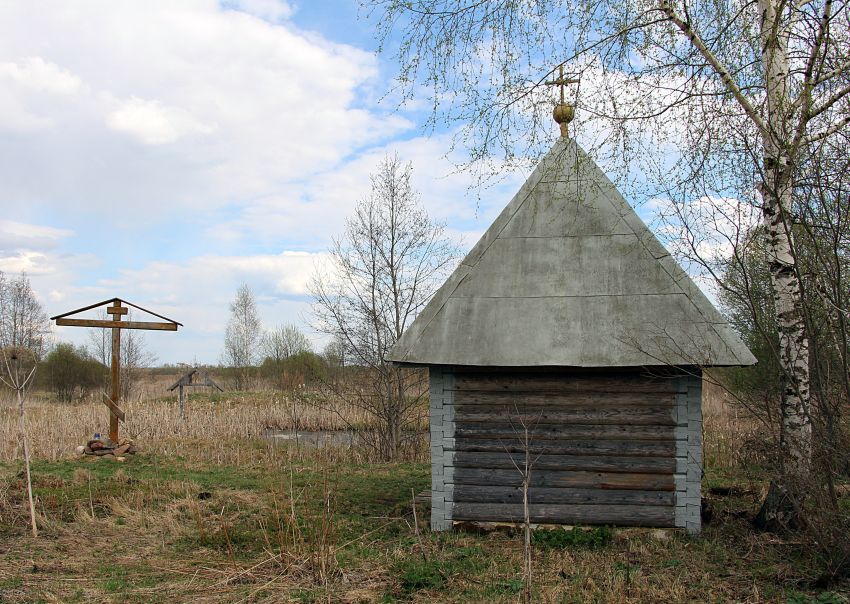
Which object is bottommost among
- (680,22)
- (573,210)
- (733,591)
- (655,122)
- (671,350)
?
(733,591)

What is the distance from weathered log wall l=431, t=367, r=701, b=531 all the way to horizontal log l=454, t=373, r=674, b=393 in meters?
0.01

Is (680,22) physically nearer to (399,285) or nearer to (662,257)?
(662,257)

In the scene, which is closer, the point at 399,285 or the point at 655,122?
the point at 655,122

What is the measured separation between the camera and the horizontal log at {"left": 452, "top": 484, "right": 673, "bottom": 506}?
7.77m

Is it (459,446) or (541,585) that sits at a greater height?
(459,446)

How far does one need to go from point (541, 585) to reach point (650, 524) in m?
2.18

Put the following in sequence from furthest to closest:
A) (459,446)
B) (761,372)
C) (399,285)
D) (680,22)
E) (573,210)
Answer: (399,285), (761,372), (573,210), (459,446), (680,22)

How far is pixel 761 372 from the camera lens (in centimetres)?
1354

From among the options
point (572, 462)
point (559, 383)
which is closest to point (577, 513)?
point (572, 462)

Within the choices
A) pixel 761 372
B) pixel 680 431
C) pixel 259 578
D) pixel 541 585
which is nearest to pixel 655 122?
pixel 680 431

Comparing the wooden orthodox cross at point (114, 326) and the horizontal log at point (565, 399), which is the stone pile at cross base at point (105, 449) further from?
the horizontal log at point (565, 399)

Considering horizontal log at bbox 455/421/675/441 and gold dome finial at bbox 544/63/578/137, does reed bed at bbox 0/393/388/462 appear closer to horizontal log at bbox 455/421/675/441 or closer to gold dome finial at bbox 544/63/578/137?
horizontal log at bbox 455/421/675/441

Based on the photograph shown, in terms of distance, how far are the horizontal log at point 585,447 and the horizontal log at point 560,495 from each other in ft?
1.35

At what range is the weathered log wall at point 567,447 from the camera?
25.4 ft
